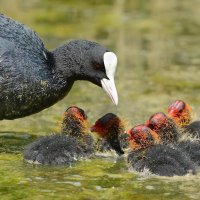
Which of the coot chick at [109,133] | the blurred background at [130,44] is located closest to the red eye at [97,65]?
the coot chick at [109,133]

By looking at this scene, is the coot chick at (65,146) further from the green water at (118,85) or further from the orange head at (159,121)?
the orange head at (159,121)

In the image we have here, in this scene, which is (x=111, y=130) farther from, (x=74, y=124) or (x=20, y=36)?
(x=20, y=36)

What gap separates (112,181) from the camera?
21.3 feet

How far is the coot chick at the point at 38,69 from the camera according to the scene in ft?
24.0

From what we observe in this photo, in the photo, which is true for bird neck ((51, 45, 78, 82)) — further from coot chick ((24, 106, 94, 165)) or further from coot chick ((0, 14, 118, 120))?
coot chick ((24, 106, 94, 165))

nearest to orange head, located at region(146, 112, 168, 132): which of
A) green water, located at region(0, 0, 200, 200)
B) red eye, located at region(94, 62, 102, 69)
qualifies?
green water, located at region(0, 0, 200, 200)

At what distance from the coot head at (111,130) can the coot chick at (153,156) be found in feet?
1.36

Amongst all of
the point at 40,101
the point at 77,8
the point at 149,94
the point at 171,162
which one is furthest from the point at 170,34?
the point at 171,162

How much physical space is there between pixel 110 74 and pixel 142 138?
37.5 inches

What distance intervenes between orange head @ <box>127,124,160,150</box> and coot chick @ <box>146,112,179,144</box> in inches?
10.9

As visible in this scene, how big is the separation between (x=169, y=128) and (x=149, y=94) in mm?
3395

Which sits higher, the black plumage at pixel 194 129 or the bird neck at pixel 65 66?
the bird neck at pixel 65 66

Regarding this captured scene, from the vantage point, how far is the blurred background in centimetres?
978

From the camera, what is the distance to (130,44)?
46.1 feet
